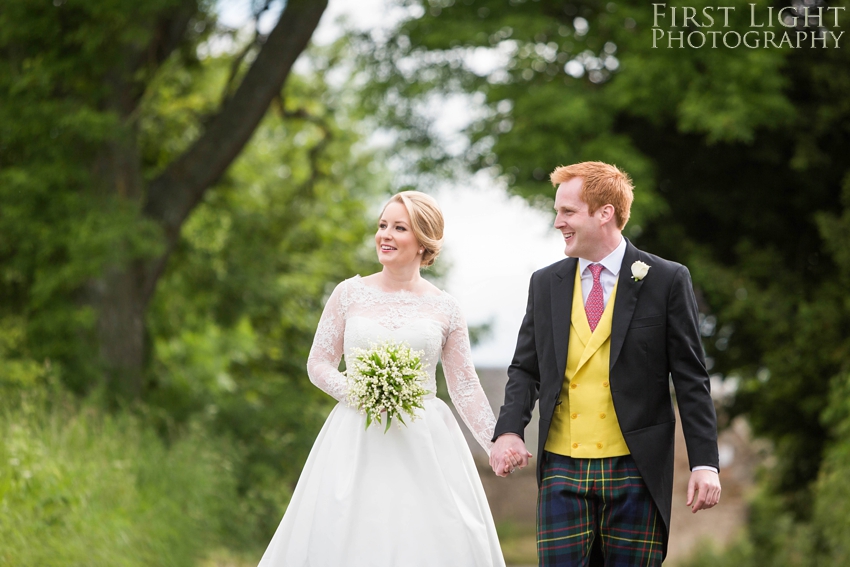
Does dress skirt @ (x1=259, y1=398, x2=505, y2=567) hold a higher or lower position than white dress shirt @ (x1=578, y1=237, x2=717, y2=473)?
lower

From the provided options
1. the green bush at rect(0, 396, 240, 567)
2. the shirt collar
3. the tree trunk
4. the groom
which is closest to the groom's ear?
the groom

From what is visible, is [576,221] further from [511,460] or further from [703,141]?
[703,141]

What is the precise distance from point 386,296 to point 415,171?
7.88 meters

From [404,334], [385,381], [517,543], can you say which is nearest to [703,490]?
[385,381]

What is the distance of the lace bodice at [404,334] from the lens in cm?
466

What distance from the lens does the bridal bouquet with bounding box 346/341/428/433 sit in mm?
4344

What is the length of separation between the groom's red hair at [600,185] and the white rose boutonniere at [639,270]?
201 mm

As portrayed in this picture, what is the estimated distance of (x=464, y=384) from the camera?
190 inches

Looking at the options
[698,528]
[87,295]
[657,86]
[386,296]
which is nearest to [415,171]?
[657,86]

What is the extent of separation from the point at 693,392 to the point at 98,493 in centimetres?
508

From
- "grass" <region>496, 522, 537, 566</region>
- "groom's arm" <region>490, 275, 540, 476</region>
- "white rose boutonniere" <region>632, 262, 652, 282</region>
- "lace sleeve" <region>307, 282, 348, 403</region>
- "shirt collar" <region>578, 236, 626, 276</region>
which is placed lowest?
"grass" <region>496, 522, 537, 566</region>

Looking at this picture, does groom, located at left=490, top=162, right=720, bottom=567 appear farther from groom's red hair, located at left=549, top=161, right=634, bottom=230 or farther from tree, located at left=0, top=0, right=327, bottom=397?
tree, located at left=0, top=0, right=327, bottom=397

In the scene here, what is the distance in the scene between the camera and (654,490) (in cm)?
382

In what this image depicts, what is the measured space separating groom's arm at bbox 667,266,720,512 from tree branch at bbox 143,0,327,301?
25.8 ft
